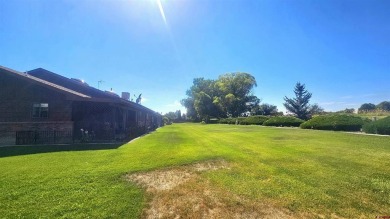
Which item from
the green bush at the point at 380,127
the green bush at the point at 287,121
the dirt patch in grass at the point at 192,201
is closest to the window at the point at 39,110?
the dirt patch in grass at the point at 192,201

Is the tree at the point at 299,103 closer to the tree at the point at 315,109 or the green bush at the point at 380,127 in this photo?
the tree at the point at 315,109

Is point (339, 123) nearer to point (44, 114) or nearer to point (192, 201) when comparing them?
point (192, 201)

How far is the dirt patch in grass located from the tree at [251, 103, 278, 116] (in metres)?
72.8

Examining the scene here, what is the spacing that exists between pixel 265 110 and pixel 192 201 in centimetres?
7640

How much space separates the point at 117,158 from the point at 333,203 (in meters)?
8.68

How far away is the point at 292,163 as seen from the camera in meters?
9.77

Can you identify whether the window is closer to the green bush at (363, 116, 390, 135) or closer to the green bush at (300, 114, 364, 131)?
the green bush at (363, 116, 390, 135)

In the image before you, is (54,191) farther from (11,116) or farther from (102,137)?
(11,116)

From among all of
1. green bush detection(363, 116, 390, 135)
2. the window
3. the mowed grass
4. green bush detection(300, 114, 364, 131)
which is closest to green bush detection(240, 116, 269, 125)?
green bush detection(300, 114, 364, 131)

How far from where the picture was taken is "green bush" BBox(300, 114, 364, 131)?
77.7ft

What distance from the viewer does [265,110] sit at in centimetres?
7888

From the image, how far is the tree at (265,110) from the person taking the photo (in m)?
77.8

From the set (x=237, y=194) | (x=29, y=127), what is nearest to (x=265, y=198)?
(x=237, y=194)

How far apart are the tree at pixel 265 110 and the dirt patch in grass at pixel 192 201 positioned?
7278cm
